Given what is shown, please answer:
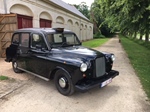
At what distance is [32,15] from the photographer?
13812 millimetres

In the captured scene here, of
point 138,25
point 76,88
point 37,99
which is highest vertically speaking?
point 138,25

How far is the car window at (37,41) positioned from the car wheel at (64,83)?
45.7 inches

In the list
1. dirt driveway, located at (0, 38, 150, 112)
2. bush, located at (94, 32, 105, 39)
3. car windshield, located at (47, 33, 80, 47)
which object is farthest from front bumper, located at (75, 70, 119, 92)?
bush, located at (94, 32, 105, 39)

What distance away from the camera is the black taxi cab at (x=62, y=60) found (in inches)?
158

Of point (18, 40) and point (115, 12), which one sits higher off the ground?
point (115, 12)

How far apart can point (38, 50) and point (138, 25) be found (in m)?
7.45

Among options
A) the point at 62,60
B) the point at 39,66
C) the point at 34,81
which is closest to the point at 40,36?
the point at 39,66

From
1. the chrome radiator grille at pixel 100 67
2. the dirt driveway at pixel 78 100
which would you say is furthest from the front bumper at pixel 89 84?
the dirt driveway at pixel 78 100

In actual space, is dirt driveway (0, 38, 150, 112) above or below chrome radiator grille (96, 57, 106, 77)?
below

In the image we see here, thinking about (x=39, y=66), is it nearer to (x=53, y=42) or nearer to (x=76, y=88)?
(x=53, y=42)

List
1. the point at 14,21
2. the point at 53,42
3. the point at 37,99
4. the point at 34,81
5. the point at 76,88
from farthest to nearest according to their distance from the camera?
the point at 14,21, the point at 34,81, the point at 53,42, the point at 37,99, the point at 76,88

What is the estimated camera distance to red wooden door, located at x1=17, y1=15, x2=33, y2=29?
12079mm

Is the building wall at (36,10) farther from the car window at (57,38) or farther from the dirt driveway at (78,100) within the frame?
the dirt driveway at (78,100)

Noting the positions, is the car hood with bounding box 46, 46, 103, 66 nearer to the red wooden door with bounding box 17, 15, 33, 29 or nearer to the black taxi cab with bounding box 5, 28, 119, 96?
the black taxi cab with bounding box 5, 28, 119, 96
